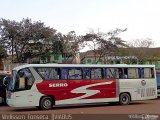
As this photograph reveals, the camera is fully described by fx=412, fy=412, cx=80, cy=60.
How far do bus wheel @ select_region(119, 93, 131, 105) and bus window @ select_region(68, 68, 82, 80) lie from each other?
310 cm

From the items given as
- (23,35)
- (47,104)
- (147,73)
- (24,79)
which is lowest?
(47,104)

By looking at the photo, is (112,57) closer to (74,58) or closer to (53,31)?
(74,58)

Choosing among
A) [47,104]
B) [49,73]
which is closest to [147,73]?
[49,73]

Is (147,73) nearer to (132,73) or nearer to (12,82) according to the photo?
(132,73)

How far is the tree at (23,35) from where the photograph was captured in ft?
167

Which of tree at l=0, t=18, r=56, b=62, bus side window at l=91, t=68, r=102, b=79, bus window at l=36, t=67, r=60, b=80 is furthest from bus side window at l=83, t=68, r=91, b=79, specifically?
tree at l=0, t=18, r=56, b=62

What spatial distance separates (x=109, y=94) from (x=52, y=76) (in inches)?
151

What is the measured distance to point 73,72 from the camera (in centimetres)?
2234

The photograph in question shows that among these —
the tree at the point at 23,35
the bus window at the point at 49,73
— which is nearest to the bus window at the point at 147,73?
the bus window at the point at 49,73

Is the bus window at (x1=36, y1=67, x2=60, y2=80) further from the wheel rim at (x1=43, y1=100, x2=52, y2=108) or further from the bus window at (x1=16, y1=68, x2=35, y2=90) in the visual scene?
the wheel rim at (x1=43, y1=100, x2=52, y2=108)

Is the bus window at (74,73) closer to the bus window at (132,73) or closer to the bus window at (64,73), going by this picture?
the bus window at (64,73)

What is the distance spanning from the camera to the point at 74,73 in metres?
22.4

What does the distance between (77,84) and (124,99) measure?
3.49 meters

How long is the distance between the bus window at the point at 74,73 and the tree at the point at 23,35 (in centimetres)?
2920
